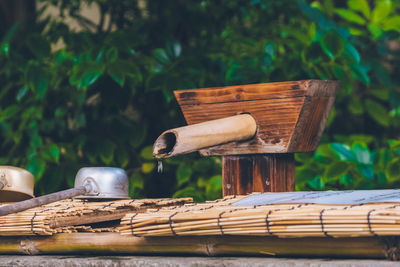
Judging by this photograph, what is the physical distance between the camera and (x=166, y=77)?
2434 millimetres

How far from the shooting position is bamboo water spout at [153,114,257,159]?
1.12m

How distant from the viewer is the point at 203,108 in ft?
5.05

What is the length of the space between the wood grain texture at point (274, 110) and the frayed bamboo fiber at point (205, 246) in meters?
0.45

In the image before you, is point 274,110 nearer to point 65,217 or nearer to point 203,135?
point 203,135

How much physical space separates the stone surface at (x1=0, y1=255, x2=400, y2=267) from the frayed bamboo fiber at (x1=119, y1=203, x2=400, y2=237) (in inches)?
1.6

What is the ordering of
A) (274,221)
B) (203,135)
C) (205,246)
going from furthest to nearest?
1. (203,135)
2. (205,246)
3. (274,221)

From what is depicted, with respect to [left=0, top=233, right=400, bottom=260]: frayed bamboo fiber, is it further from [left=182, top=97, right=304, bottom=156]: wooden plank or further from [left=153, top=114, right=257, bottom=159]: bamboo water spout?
[left=182, top=97, right=304, bottom=156]: wooden plank

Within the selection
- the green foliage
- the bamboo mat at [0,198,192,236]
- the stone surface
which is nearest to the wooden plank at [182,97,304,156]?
the bamboo mat at [0,198,192,236]

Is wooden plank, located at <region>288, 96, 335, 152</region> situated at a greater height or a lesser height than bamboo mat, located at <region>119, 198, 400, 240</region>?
greater

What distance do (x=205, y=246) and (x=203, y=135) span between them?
234 mm

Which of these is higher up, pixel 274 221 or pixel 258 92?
pixel 258 92

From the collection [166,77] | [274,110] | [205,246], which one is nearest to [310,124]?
[274,110]

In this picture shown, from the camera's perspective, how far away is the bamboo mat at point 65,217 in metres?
1.20

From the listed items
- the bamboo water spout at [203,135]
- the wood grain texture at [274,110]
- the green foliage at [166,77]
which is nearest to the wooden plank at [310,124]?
the wood grain texture at [274,110]
